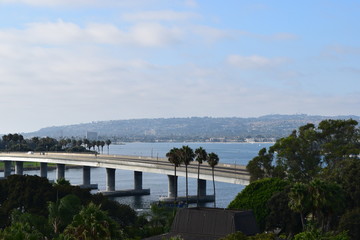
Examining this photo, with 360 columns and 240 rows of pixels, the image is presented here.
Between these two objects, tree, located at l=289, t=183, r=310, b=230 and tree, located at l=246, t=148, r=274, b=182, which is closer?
tree, located at l=289, t=183, r=310, b=230

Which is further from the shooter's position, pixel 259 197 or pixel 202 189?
pixel 202 189

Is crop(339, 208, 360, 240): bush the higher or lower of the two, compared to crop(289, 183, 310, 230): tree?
lower

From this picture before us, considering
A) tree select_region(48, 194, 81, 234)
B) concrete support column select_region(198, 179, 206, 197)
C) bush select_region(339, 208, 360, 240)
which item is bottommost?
concrete support column select_region(198, 179, 206, 197)

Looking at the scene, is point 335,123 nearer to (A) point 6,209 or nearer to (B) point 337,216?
(B) point 337,216

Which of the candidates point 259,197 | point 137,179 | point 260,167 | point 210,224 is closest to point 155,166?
point 137,179

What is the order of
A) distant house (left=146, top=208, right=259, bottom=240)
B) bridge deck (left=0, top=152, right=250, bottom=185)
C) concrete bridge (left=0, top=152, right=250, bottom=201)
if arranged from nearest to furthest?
1. distant house (left=146, top=208, right=259, bottom=240)
2. bridge deck (left=0, top=152, right=250, bottom=185)
3. concrete bridge (left=0, top=152, right=250, bottom=201)

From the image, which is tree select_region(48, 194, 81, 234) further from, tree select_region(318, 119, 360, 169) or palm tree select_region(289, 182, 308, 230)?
tree select_region(318, 119, 360, 169)

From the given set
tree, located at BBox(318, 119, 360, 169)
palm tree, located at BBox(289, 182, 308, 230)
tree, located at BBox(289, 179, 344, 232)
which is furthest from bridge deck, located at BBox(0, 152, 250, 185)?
palm tree, located at BBox(289, 182, 308, 230)

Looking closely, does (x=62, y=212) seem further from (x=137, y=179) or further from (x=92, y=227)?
(x=137, y=179)

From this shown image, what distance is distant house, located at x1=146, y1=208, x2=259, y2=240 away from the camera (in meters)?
48.9

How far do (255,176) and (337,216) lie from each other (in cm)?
3560

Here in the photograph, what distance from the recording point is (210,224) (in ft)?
163

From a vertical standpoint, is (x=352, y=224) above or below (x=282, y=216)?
above

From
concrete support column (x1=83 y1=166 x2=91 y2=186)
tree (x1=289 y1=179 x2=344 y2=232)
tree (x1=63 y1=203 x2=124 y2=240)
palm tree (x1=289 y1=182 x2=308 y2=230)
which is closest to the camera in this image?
tree (x1=63 y1=203 x2=124 y2=240)
